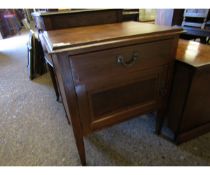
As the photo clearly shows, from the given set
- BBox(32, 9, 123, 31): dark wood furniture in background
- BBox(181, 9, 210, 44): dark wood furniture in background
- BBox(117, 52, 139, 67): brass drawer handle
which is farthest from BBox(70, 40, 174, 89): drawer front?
BBox(181, 9, 210, 44): dark wood furniture in background

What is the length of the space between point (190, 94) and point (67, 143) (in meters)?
0.96

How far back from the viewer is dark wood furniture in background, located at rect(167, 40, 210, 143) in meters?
0.86

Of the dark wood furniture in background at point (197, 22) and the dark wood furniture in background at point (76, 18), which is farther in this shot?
the dark wood furniture in background at point (197, 22)

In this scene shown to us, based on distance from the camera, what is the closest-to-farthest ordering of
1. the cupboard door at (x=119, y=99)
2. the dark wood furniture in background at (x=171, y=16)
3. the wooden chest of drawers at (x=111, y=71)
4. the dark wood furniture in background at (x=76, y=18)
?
the wooden chest of drawers at (x=111, y=71)
the cupboard door at (x=119, y=99)
the dark wood furniture in background at (x=76, y=18)
the dark wood furniture in background at (x=171, y=16)

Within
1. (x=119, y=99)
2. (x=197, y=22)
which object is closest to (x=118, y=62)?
(x=119, y=99)

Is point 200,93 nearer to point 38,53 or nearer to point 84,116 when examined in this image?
point 84,116

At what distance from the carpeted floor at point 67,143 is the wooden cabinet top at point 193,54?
25.6 inches

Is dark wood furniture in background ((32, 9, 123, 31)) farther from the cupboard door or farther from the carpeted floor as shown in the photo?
the carpeted floor

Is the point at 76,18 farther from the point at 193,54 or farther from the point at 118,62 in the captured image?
the point at 193,54

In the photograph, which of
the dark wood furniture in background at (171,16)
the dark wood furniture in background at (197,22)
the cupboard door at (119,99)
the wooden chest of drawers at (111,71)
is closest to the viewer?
the wooden chest of drawers at (111,71)

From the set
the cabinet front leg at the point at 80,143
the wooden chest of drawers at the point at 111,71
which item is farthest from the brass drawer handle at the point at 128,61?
the cabinet front leg at the point at 80,143

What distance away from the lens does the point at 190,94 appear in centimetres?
92

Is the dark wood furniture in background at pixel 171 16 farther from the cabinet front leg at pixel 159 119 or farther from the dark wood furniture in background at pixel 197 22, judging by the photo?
the cabinet front leg at pixel 159 119

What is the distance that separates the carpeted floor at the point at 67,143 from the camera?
1077mm
